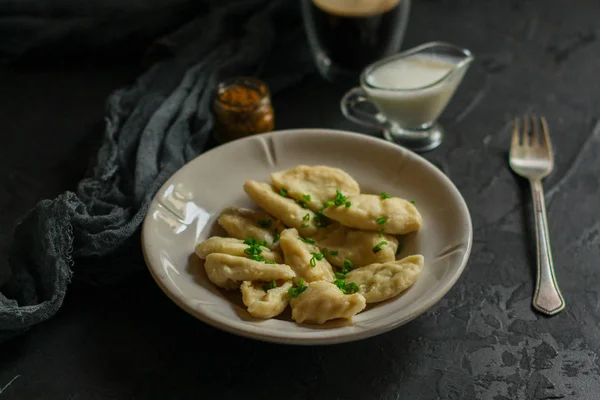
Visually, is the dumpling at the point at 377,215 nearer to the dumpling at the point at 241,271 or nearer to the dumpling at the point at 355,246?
the dumpling at the point at 355,246

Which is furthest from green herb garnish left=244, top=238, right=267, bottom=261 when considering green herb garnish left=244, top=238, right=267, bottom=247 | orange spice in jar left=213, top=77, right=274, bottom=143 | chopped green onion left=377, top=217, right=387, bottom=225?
orange spice in jar left=213, top=77, right=274, bottom=143

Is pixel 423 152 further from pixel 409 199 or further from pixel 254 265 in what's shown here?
pixel 254 265

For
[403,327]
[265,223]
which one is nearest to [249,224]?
[265,223]

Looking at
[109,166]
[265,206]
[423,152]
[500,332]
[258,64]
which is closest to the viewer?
[500,332]

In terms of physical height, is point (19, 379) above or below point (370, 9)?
below

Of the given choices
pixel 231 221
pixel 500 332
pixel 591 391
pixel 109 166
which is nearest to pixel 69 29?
pixel 109 166

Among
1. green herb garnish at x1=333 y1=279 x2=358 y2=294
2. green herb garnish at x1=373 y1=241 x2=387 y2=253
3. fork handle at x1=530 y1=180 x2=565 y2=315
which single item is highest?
green herb garnish at x1=373 y1=241 x2=387 y2=253

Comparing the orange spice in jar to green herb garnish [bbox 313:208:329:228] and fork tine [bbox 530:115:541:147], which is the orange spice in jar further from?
fork tine [bbox 530:115:541:147]
